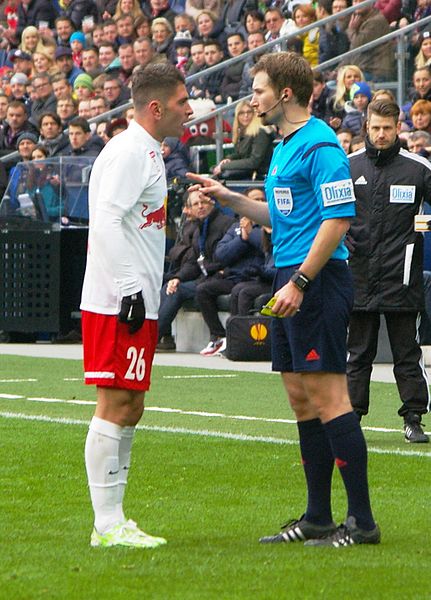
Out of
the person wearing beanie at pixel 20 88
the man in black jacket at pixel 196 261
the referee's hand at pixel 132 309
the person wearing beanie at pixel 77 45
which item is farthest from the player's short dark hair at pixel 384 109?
the person wearing beanie at pixel 77 45

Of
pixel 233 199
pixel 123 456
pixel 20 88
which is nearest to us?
pixel 123 456

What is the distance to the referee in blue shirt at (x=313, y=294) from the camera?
633 centimetres

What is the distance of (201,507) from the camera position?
7391 millimetres

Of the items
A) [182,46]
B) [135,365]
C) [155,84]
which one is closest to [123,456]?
[135,365]

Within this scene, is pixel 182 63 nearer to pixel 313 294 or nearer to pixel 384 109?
pixel 384 109

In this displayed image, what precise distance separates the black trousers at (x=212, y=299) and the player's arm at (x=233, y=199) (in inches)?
417

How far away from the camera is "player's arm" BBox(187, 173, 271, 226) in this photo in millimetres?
6761

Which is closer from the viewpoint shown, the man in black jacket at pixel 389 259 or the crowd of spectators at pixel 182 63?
the man in black jacket at pixel 389 259

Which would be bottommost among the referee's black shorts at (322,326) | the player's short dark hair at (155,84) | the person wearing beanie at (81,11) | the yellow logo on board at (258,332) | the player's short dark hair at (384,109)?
the yellow logo on board at (258,332)

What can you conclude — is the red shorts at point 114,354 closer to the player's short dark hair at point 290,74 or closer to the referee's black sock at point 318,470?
the referee's black sock at point 318,470

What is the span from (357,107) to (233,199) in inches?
472

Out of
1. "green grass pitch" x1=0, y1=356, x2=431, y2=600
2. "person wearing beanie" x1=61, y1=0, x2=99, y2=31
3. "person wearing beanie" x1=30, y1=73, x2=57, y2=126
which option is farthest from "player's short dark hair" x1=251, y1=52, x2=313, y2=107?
"person wearing beanie" x1=61, y1=0, x2=99, y2=31

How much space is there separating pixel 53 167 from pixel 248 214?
505 inches

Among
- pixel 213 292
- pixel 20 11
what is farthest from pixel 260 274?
pixel 20 11
